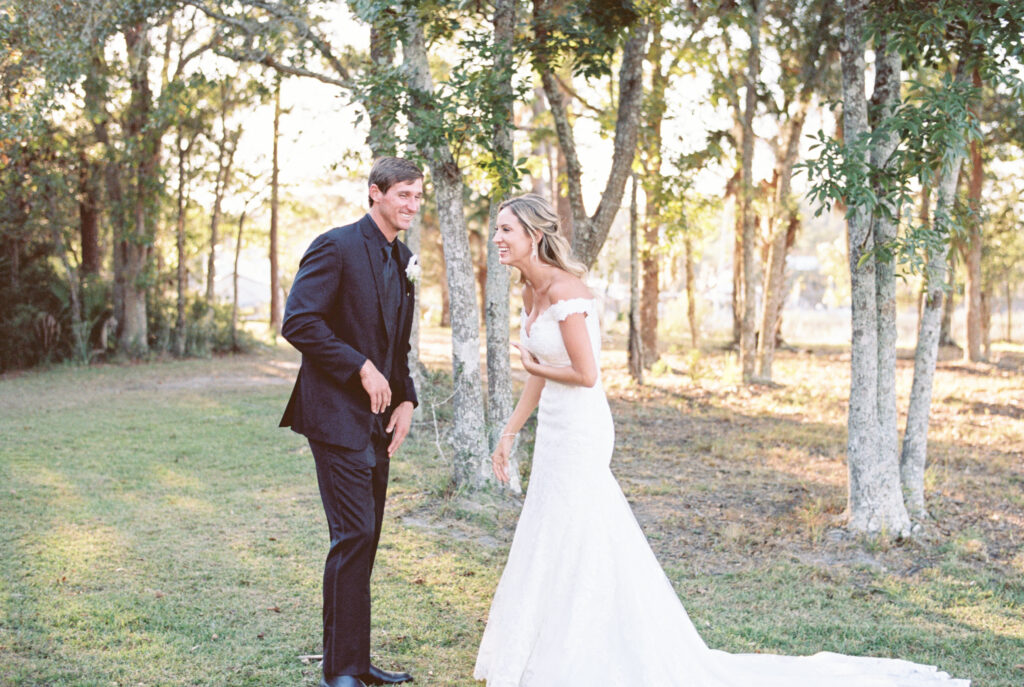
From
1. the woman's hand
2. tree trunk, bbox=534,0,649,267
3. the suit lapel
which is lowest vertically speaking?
the woman's hand

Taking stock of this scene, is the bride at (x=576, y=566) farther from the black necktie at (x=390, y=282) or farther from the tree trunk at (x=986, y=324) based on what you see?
the tree trunk at (x=986, y=324)

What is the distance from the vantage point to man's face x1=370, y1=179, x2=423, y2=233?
4.15m

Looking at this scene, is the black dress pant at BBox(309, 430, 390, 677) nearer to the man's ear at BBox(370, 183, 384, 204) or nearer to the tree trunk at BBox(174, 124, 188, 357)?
the man's ear at BBox(370, 183, 384, 204)

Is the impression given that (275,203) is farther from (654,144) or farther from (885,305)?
(885,305)

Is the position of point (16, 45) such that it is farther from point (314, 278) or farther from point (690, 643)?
point (690, 643)

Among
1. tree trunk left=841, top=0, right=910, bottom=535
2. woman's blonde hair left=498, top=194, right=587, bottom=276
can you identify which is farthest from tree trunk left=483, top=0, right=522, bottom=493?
woman's blonde hair left=498, top=194, right=587, bottom=276

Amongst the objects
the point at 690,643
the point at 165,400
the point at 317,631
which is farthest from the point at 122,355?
the point at 690,643

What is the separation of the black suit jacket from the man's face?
92mm

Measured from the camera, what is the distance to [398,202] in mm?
4168

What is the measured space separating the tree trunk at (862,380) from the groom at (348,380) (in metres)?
4.28

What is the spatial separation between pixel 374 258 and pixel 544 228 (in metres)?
0.80

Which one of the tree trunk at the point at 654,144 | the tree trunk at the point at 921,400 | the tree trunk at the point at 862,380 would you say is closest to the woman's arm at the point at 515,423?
the tree trunk at the point at 862,380

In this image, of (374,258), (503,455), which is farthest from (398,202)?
(503,455)

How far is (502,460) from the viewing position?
14.7 feet
